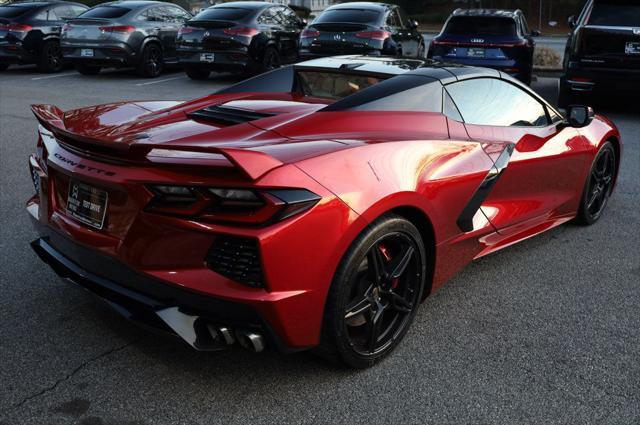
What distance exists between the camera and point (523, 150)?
157 inches

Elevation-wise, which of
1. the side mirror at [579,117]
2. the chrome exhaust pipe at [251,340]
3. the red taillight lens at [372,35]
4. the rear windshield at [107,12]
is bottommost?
the chrome exhaust pipe at [251,340]

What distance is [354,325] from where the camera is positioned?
9.89ft

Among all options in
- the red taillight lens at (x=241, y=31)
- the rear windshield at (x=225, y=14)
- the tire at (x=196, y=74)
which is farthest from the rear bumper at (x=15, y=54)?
the red taillight lens at (x=241, y=31)

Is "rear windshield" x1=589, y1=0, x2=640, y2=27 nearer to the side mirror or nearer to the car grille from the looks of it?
the side mirror

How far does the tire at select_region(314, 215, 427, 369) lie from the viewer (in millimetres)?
2756

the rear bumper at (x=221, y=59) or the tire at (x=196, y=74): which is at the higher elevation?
the rear bumper at (x=221, y=59)

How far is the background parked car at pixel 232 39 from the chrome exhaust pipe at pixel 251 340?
1078 cm

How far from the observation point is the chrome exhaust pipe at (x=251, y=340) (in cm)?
255

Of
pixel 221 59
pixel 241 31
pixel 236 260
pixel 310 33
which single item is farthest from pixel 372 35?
pixel 236 260

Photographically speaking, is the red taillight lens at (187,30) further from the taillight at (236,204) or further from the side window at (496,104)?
the taillight at (236,204)

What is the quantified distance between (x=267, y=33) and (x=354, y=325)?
36.4 ft

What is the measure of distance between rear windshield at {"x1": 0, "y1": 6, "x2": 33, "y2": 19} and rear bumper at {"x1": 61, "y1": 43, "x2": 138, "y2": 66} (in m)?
1.96

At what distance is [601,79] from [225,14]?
7.32 meters

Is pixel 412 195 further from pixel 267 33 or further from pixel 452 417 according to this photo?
pixel 267 33
